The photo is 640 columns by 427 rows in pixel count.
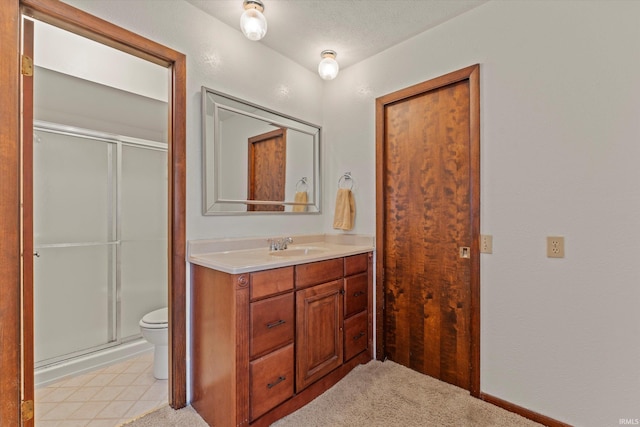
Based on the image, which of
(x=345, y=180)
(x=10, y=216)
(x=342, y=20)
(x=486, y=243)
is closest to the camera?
(x=10, y=216)

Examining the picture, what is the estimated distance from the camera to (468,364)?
189 centimetres

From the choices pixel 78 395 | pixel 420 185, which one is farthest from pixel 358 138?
pixel 78 395

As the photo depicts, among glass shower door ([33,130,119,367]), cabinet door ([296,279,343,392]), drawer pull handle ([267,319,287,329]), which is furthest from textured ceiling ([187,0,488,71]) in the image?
drawer pull handle ([267,319,287,329])

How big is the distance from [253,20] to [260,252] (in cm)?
144

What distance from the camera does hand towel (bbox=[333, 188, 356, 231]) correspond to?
97.3 inches

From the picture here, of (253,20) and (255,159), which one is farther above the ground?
(253,20)

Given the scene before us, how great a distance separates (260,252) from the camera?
2.03 meters

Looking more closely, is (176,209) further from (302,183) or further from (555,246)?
(555,246)

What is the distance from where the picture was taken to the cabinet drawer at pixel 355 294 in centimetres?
208

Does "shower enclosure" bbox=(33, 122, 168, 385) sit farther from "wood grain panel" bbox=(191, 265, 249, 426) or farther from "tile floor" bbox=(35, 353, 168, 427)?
"wood grain panel" bbox=(191, 265, 249, 426)

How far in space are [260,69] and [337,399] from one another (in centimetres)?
236

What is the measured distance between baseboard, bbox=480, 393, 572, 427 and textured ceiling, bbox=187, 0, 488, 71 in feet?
8.00

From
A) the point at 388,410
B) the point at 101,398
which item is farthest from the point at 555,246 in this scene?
the point at 101,398

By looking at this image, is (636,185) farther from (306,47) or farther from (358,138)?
(306,47)
